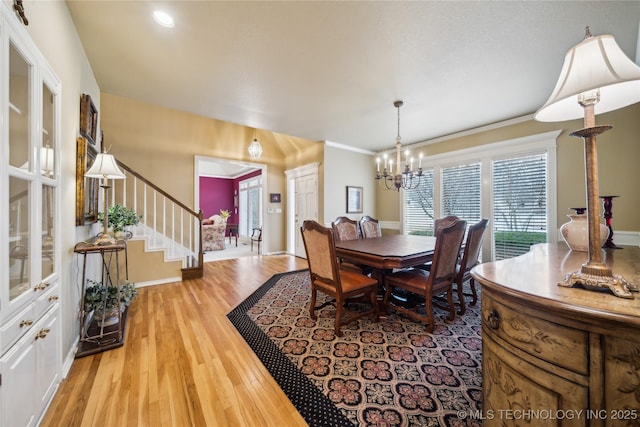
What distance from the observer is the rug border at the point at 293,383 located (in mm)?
1292

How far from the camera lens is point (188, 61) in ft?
7.68

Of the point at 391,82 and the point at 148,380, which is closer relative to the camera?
the point at 148,380

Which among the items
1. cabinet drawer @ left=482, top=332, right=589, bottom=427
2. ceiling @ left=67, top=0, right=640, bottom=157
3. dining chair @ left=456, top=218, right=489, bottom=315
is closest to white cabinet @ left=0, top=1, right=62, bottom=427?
ceiling @ left=67, top=0, right=640, bottom=157

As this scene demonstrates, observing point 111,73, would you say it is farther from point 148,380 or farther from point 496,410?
point 496,410

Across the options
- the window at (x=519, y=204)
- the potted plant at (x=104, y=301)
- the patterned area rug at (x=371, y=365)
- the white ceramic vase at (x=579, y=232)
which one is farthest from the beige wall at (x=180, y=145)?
the white ceramic vase at (x=579, y=232)

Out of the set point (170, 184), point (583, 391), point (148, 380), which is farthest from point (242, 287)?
point (583, 391)

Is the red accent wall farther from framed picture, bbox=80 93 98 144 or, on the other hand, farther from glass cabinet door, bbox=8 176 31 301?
glass cabinet door, bbox=8 176 31 301

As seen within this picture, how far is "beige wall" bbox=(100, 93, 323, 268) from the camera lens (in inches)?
167

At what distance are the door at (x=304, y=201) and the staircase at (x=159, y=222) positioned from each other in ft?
7.47

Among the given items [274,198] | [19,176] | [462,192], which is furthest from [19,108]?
[462,192]

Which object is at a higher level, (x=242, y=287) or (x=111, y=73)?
(x=111, y=73)

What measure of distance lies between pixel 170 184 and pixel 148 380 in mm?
4047

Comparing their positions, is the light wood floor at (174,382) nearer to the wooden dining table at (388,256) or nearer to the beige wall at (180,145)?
the wooden dining table at (388,256)

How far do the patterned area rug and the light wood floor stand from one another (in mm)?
141
